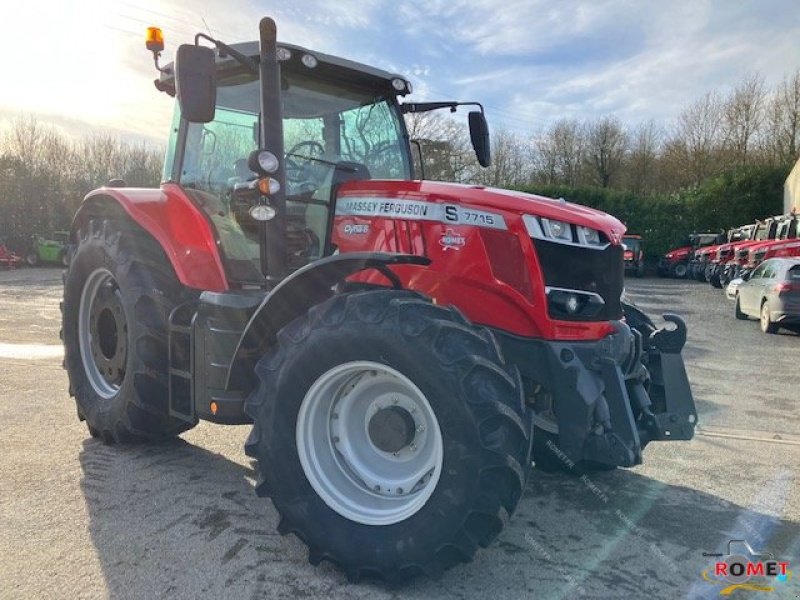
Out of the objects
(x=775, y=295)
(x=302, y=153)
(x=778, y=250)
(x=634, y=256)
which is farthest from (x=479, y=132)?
(x=634, y=256)

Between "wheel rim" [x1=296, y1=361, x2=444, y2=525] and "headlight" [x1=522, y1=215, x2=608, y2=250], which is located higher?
"headlight" [x1=522, y1=215, x2=608, y2=250]

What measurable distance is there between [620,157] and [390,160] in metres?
40.4

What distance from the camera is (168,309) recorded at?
13.7ft

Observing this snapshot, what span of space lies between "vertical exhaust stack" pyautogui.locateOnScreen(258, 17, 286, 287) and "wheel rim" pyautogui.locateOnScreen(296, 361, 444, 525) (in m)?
0.92

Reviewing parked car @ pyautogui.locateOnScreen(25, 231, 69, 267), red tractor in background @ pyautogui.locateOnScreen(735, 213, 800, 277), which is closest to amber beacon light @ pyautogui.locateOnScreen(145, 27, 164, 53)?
red tractor in background @ pyautogui.locateOnScreen(735, 213, 800, 277)

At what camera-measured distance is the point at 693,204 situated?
3197 cm

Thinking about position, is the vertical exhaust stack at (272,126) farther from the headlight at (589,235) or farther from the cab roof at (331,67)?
the headlight at (589,235)

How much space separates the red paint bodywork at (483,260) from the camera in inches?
122

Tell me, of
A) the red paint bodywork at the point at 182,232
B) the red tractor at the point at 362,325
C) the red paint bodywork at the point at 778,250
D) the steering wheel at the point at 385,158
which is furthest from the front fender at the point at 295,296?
the red paint bodywork at the point at 778,250

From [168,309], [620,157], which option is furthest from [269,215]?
Answer: [620,157]

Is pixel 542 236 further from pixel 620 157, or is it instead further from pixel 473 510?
pixel 620 157

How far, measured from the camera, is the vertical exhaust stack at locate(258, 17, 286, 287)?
345 centimetres

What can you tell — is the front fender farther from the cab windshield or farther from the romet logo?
the romet logo

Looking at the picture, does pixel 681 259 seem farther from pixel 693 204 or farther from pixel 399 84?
pixel 399 84
